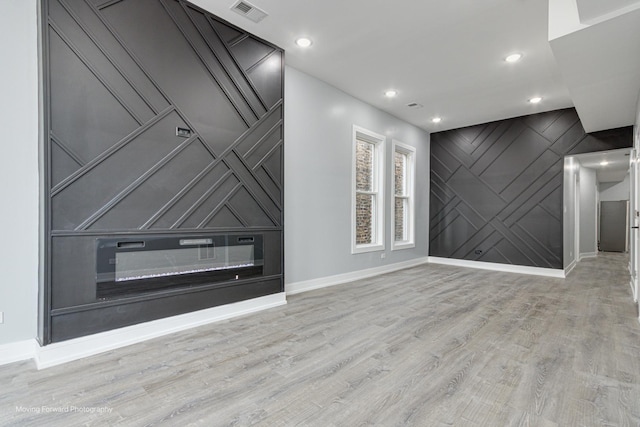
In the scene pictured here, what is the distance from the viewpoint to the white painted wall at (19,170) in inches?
85.8

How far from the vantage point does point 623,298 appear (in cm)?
406

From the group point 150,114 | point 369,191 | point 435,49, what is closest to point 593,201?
point 369,191

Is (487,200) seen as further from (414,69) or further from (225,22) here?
(225,22)

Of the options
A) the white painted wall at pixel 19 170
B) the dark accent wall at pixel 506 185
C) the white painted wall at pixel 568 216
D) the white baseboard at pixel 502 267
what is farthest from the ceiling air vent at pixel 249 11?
the white baseboard at pixel 502 267

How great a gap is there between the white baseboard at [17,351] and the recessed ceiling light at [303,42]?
3.74 metres

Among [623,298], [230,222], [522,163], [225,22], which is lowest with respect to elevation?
[623,298]

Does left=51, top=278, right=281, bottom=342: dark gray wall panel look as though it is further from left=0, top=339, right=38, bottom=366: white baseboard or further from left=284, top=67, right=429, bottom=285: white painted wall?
left=284, top=67, right=429, bottom=285: white painted wall

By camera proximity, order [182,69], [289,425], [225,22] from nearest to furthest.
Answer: [289,425] < [182,69] < [225,22]

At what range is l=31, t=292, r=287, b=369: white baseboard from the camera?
214cm

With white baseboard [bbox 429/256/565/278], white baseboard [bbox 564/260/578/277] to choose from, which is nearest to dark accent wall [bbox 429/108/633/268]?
white baseboard [bbox 429/256/565/278]

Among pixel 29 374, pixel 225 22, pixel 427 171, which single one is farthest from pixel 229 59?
pixel 427 171

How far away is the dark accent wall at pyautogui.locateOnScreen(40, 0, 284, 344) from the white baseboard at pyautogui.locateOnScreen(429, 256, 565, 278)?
479cm

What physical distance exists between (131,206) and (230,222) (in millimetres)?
912

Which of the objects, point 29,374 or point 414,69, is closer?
point 29,374
